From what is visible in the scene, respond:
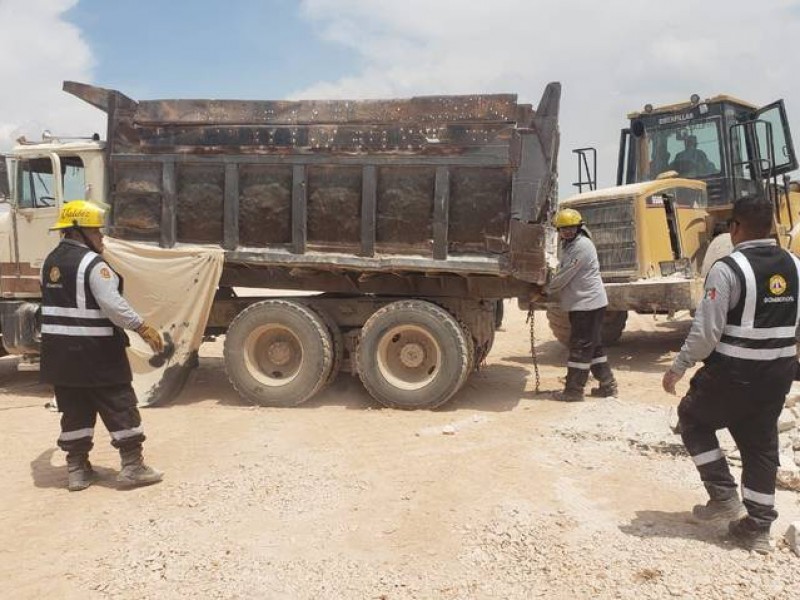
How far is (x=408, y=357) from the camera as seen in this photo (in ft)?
21.6

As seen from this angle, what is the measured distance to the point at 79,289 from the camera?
14.3 ft

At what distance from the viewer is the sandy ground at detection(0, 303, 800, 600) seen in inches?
127

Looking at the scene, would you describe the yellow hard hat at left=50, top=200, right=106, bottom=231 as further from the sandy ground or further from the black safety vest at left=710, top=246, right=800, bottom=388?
the black safety vest at left=710, top=246, right=800, bottom=388

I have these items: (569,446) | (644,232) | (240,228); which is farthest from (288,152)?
(644,232)

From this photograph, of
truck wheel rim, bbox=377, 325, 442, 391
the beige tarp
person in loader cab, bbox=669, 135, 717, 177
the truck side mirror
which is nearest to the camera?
truck wheel rim, bbox=377, 325, 442, 391

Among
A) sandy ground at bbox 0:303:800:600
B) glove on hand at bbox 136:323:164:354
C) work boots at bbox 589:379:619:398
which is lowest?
sandy ground at bbox 0:303:800:600

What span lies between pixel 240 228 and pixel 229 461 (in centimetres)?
257

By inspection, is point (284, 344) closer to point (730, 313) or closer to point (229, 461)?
point (229, 461)

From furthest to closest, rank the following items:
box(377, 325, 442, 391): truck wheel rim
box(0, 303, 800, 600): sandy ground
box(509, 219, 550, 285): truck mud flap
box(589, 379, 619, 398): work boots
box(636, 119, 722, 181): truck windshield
→ box(636, 119, 722, 181): truck windshield < box(589, 379, 619, 398): work boots < box(377, 325, 442, 391): truck wheel rim < box(509, 219, 550, 285): truck mud flap < box(0, 303, 800, 600): sandy ground

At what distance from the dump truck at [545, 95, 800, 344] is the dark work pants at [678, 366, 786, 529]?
4.93 m

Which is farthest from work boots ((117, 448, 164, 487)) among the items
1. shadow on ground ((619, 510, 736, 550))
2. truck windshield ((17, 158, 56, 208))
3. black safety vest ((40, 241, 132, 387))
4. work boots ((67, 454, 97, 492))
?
truck windshield ((17, 158, 56, 208))

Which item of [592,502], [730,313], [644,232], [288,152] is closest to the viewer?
[730,313]

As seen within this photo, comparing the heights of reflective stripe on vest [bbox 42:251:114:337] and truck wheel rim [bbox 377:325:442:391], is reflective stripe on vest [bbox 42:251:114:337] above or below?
above

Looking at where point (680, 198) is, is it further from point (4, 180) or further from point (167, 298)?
point (4, 180)
